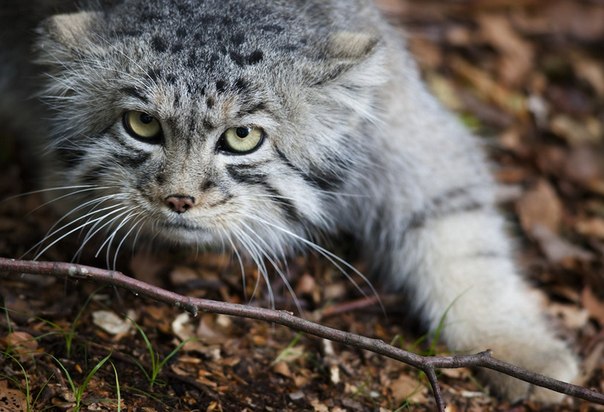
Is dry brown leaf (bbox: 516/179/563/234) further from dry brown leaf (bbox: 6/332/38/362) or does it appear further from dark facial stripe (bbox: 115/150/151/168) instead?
dry brown leaf (bbox: 6/332/38/362)

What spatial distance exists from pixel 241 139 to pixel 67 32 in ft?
3.22

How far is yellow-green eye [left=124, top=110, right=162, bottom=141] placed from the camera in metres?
3.55

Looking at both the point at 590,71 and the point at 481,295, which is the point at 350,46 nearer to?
the point at 481,295

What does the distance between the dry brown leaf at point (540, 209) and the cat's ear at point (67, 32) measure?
3080 millimetres

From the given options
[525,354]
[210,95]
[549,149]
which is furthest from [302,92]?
[549,149]

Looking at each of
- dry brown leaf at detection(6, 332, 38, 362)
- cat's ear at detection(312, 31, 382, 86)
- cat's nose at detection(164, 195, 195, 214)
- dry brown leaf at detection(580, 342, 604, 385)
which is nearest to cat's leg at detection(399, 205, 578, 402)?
dry brown leaf at detection(580, 342, 604, 385)

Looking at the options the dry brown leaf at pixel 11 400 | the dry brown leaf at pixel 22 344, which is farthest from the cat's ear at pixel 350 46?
the dry brown leaf at pixel 11 400

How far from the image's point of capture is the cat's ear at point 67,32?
3691 millimetres

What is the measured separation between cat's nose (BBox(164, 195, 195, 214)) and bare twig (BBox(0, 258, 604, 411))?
1.54 feet

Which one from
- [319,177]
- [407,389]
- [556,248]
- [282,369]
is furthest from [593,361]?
[319,177]

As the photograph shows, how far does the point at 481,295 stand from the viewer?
4.41 m

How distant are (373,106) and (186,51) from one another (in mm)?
1063

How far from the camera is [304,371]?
13.3ft

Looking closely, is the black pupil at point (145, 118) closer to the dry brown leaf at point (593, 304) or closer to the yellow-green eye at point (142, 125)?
the yellow-green eye at point (142, 125)
